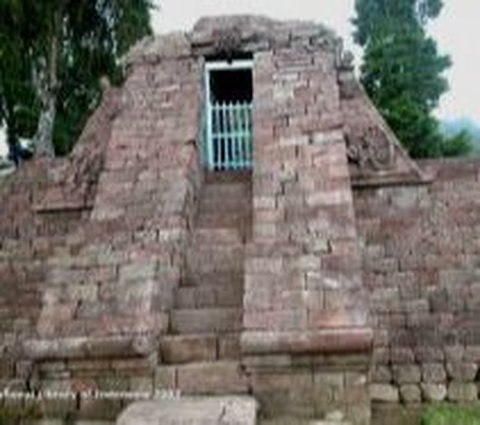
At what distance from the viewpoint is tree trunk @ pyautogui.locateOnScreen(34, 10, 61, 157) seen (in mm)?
14945

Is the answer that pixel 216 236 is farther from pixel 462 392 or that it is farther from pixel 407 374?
pixel 462 392

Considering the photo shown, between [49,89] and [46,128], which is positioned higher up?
[49,89]

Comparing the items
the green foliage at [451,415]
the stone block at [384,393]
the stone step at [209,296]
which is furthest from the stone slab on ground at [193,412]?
the stone block at [384,393]

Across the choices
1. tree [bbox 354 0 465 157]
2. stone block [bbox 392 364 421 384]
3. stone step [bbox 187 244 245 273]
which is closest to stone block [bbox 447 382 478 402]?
stone block [bbox 392 364 421 384]

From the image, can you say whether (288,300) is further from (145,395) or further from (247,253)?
(145,395)

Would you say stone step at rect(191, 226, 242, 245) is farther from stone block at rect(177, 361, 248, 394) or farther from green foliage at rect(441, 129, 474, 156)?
green foliage at rect(441, 129, 474, 156)

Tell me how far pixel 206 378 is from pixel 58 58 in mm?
11573

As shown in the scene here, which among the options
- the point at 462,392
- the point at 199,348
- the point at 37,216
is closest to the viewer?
the point at 199,348

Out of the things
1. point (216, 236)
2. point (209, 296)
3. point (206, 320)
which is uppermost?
point (216, 236)

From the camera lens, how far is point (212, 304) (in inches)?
254

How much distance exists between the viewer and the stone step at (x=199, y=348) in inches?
231

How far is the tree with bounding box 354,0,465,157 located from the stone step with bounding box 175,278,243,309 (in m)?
7.39

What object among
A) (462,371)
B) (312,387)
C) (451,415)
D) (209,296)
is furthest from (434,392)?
(209,296)

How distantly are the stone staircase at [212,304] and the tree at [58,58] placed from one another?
768 cm
